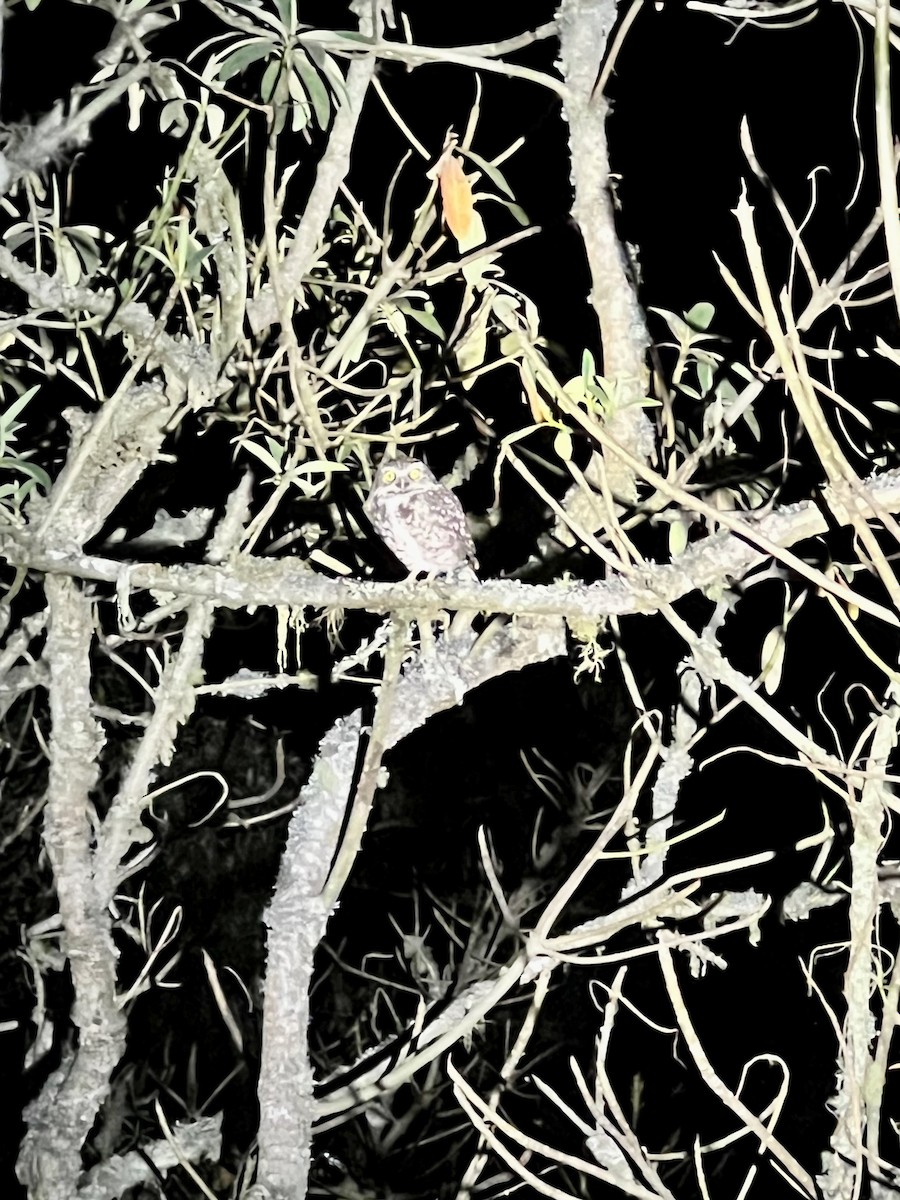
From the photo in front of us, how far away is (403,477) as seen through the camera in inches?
49.7

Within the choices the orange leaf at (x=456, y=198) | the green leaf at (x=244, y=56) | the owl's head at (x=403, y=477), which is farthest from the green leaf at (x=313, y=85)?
the owl's head at (x=403, y=477)

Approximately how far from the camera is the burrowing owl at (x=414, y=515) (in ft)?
4.04

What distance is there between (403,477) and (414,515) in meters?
0.06

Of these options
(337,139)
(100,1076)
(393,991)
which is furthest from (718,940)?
(337,139)

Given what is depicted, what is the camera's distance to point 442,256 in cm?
140

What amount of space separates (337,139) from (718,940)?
5.22 feet

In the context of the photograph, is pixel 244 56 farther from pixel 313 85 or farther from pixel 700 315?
pixel 700 315

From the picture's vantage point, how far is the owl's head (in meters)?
1.25

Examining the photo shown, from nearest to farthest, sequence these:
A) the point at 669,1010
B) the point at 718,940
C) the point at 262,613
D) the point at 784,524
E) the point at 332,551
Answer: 1. the point at 784,524
2. the point at 332,551
3. the point at 262,613
4. the point at 718,940
5. the point at 669,1010

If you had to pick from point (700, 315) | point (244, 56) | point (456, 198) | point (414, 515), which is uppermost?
point (244, 56)

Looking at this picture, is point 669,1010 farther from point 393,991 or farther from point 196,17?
point 196,17

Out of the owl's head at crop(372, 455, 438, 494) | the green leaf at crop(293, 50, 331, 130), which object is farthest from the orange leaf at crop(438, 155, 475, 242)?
the owl's head at crop(372, 455, 438, 494)

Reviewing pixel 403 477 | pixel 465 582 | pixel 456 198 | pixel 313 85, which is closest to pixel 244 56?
pixel 313 85

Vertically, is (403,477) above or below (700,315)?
below
